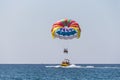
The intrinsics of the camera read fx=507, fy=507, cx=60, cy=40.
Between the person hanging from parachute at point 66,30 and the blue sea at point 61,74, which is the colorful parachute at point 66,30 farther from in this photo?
the blue sea at point 61,74

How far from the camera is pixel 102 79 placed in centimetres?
8338

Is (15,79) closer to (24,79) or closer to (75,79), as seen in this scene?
(24,79)

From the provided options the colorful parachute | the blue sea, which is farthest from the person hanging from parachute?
the blue sea

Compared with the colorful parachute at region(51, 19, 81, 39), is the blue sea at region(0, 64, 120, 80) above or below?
below

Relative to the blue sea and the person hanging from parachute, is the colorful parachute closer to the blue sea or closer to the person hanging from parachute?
the person hanging from parachute

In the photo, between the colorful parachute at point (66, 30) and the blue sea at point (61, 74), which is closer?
the blue sea at point (61, 74)

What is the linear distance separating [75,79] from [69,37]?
18889 millimetres

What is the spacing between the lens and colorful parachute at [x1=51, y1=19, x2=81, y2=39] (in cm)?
10019

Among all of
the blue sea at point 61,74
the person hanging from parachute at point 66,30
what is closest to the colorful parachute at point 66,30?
the person hanging from parachute at point 66,30

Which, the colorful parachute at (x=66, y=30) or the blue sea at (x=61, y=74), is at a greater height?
the colorful parachute at (x=66, y=30)

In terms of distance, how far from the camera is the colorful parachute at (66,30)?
100188mm

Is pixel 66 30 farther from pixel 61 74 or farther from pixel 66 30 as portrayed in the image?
pixel 61 74

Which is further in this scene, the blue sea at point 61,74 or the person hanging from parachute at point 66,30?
the person hanging from parachute at point 66,30

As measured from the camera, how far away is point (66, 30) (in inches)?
3944
